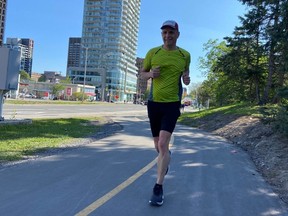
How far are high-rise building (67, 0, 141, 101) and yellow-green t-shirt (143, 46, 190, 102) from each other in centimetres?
13138

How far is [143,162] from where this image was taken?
288 inches

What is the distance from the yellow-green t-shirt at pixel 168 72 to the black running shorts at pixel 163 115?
0.08 metres

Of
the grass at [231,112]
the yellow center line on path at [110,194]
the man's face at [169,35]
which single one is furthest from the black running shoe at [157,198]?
the grass at [231,112]

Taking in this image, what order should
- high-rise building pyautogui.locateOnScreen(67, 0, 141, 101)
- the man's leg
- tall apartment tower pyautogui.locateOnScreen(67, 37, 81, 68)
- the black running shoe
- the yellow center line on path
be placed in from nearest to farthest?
1. the yellow center line on path
2. the black running shoe
3. the man's leg
4. high-rise building pyautogui.locateOnScreen(67, 0, 141, 101)
5. tall apartment tower pyautogui.locateOnScreen(67, 37, 81, 68)

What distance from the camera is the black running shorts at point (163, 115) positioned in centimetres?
468

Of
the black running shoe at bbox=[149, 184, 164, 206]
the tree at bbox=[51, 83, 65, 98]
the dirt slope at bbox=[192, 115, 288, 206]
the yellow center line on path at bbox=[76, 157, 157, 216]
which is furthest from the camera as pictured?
the tree at bbox=[51, 83, 65, 98]

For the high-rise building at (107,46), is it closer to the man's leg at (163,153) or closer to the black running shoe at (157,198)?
the man's leg at (163,153)

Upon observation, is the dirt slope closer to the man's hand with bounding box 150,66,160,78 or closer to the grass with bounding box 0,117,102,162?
the man's hand with bounding box 150,66,160,78

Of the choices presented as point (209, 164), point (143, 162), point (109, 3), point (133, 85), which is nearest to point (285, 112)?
point (209, 164)

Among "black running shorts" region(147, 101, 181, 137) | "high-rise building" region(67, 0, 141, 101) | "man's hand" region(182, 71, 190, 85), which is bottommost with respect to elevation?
"black running shorts" region(147, 101, 181, 137)

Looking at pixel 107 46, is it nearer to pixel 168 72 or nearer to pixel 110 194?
pixel 168 72

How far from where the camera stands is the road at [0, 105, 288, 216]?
425cm

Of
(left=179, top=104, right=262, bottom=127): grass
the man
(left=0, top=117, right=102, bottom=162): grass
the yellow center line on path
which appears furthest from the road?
(left=179, top=104, right=262, bottom=127): grass

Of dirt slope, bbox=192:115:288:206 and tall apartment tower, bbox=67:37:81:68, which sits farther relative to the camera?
tall apartment tower, bbox=67:37:81:68
